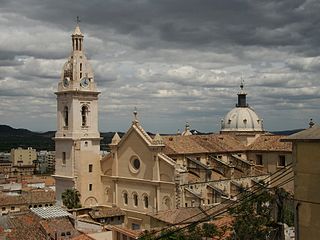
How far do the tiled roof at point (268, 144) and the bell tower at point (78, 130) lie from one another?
18.5m

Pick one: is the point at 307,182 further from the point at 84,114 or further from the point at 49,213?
the point at 84,114

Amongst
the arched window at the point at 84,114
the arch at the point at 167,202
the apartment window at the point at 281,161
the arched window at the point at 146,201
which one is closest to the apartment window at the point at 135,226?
the arched window at the point at 146,201

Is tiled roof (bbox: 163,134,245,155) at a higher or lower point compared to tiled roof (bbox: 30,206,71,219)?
higher

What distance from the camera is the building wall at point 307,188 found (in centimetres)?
812

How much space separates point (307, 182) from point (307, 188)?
4.1 inches

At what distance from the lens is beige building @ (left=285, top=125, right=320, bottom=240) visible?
26.7ft

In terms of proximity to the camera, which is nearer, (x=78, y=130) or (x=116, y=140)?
(x=116, y=140)

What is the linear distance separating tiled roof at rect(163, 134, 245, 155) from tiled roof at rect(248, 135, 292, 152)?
159 centimetres

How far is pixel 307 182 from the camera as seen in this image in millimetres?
8250

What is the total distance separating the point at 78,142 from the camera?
54.0 metres

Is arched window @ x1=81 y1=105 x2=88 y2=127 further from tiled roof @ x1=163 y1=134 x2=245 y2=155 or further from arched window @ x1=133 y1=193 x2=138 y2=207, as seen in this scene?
arched window @ x1=133 y1=193 x2=138 y2=207

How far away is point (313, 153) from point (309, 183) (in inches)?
20.6

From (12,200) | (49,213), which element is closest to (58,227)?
(49,213)

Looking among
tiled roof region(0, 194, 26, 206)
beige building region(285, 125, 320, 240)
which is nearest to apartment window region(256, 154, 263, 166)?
tiled roof region(0, 194, 26, 206)
